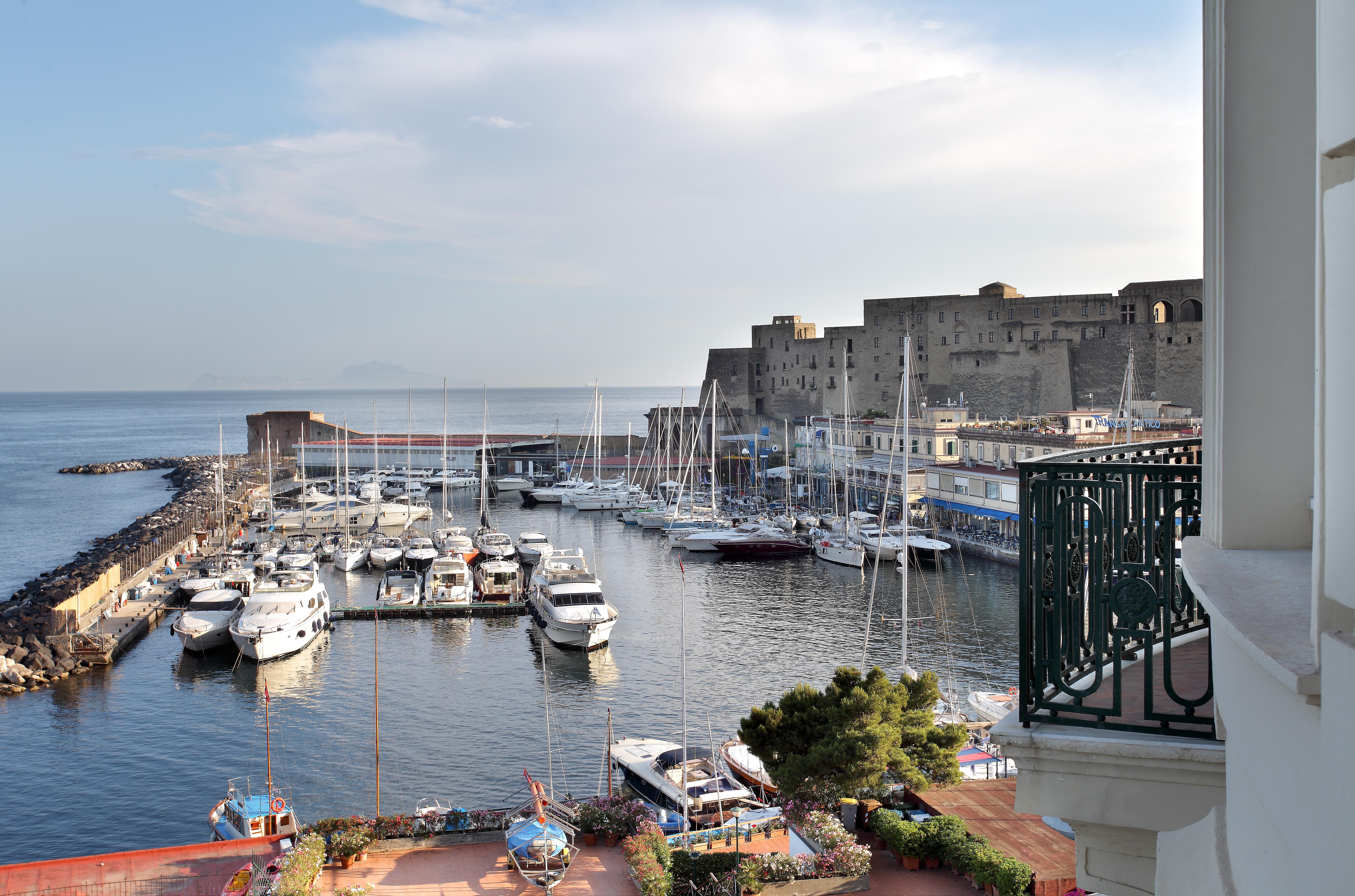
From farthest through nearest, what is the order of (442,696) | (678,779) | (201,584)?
(201,584), (442,696), (678,779)

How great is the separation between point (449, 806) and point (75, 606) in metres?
17.9

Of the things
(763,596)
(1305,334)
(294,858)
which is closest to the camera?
(1305,334)

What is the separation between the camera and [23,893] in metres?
11.4

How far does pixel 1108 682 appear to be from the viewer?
322 centimetres

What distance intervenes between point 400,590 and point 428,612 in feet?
6.04

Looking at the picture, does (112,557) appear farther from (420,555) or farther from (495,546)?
(495,546)

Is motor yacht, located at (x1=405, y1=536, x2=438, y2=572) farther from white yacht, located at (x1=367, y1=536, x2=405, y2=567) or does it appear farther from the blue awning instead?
the blue awning

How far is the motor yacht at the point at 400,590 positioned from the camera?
30.4 metres

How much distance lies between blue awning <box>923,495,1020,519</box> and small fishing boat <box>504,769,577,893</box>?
27316 mm

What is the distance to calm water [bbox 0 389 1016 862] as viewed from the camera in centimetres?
1678

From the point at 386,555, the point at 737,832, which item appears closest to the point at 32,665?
the point at 386,555

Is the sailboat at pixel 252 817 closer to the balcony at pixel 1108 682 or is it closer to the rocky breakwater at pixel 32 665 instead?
the rocky breakwater at pixel 32 665

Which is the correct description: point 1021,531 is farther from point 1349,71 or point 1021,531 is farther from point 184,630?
point 184,630

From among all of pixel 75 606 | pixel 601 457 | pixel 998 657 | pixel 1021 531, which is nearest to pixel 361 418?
pixel 601 457
